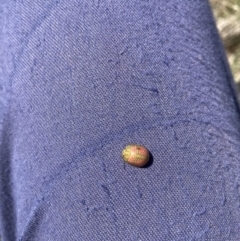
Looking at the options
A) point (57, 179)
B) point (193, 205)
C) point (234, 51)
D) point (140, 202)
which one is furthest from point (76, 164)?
point (234, 51)

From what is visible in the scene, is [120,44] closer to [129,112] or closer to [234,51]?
[129,112]

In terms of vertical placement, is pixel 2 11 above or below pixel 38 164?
above

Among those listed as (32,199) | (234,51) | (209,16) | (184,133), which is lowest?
(234,51)
